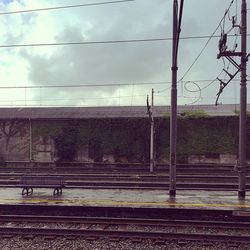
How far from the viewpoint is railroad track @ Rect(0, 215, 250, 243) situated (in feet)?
27.5

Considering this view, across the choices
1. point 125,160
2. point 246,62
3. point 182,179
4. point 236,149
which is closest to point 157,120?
point 125,160

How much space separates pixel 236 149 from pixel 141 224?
2178 cm

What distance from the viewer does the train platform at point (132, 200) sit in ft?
36.2

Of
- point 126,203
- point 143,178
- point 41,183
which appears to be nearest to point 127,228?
point 126,203

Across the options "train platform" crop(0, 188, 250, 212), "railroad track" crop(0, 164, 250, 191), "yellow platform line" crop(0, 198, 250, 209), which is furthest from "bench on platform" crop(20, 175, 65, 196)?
"railroad track" crop(0, 164, 250, 191)

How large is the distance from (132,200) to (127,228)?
9.32 feet

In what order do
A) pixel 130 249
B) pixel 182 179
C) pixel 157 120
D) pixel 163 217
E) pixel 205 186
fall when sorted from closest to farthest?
1. pixel 130 249
2. pixel 163 217
3. pixel 205 186
4. pixel 182 179
5. pixel 157 120

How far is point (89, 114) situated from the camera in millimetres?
35062

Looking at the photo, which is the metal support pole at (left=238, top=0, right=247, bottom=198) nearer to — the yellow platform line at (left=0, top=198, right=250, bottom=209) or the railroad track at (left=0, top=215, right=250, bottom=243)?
the yellow platform line at (left=0, top=198, right=250, bottom=209)

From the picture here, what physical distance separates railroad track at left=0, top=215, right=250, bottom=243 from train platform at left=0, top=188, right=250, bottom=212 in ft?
3.35

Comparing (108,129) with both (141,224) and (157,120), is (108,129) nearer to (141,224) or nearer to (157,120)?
(157,120)

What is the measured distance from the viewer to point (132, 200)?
40.0 ft

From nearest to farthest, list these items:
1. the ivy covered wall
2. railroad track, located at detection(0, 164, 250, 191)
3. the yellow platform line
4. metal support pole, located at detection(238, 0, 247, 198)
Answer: the yellow platform line < metal support pole, located at detection(238, 0, 247, 198) < railroad track, located at detection(0, 164, 250, 191) < the ivy covered wall

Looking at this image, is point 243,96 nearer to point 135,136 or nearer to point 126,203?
point 126,203
